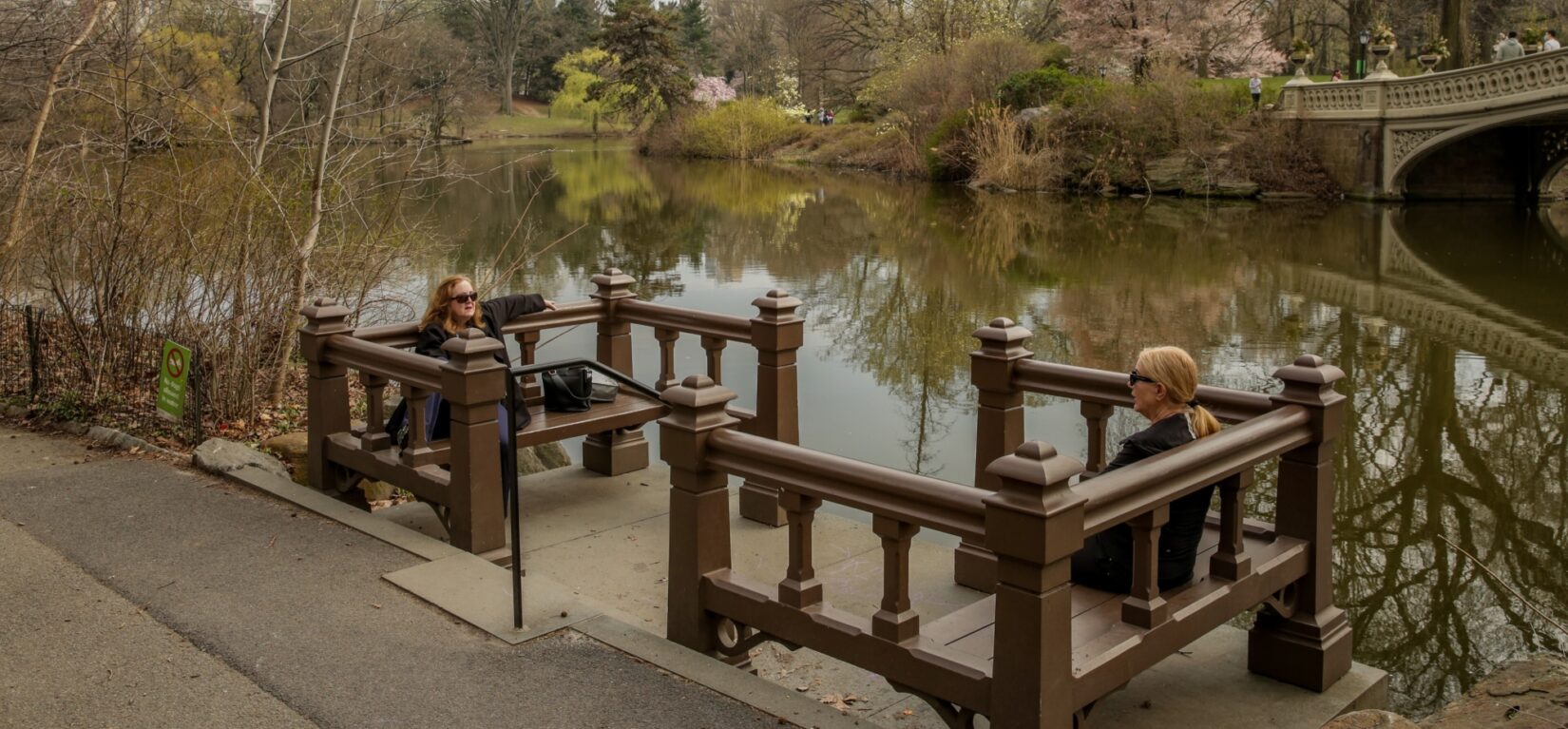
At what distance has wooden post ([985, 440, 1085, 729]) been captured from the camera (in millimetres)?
3779

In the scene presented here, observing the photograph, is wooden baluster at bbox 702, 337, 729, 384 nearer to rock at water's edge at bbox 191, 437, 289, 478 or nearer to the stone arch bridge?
rock at water's edge at bbox 191, 437, 289, 478

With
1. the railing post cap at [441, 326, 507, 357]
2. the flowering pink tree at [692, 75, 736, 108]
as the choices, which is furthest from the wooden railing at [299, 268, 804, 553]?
the flowering pink tree at [692, 75, 736, 108]

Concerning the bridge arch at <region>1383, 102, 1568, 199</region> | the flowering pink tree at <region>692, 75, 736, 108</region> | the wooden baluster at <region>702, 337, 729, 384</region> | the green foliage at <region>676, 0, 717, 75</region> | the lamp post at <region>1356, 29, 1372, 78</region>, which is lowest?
the wooden baluster at <region>702, 337, 729, 384</region>

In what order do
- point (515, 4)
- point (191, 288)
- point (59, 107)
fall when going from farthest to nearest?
point (515, 4), point (59, 107), point (191, 288)

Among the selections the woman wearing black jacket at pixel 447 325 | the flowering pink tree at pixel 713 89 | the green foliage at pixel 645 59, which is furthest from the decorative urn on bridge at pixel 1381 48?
the flowering pink tree at pixel 713 89

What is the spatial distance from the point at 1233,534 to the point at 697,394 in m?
1.90

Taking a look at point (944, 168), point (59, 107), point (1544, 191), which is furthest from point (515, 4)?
point (59, 107)

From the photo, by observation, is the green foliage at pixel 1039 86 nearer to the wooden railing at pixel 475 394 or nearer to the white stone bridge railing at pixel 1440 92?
the white stone bridge railing at pixel 1440 92

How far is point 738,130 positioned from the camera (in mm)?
59344

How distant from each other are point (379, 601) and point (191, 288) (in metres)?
5.73

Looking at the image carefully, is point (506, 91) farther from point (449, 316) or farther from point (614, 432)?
point (449, 316)

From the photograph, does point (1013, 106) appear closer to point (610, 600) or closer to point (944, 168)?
point (944, 168)

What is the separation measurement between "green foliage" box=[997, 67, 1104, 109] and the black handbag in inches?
1357

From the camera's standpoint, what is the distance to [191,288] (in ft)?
34.2
